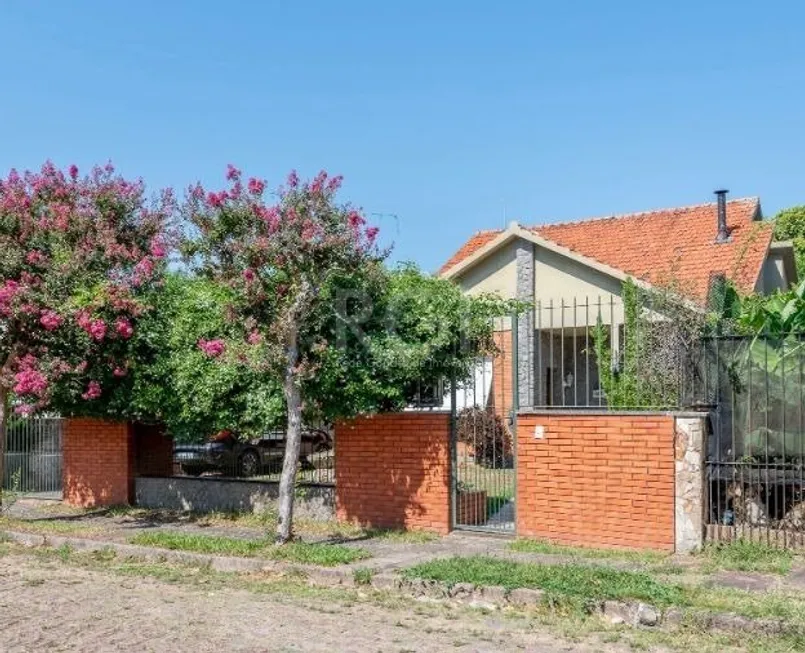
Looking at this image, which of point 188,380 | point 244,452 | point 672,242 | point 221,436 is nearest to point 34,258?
point 188,380

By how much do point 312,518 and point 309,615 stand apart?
5.21 meters

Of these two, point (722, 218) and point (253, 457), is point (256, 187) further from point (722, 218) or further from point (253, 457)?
point (722, 218)

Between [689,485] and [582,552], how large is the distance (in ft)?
4.64

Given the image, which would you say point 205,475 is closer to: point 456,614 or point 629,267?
point 456,614

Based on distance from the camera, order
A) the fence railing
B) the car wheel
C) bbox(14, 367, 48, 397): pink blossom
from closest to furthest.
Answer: the fence railing → bbox(14, 367, 48, 397): pink blossom → the car wheel

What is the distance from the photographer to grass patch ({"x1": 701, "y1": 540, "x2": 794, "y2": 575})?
9.21 metres

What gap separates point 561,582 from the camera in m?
8.38

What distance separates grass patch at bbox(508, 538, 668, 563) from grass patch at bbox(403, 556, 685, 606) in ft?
3.29

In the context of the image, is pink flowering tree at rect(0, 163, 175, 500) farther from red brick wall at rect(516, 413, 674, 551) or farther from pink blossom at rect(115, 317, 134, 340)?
red brick wall at rect(516, 413, 674, 551)

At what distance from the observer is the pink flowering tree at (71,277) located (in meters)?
13.3

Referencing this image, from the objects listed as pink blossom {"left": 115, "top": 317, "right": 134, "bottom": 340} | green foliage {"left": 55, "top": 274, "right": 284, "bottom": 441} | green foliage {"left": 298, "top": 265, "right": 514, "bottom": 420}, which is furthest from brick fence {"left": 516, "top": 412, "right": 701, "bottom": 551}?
pink blossom {"left": 115, "top": 317, "right": 134, "bottom": 340}

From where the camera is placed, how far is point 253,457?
569 inches

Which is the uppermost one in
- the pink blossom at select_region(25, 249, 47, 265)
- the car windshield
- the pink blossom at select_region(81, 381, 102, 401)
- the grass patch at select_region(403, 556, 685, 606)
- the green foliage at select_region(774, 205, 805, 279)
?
the green foliage at select_region(774, 205, 805, 279)

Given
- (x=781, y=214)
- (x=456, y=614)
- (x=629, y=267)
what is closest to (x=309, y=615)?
(x=456, y=614)
